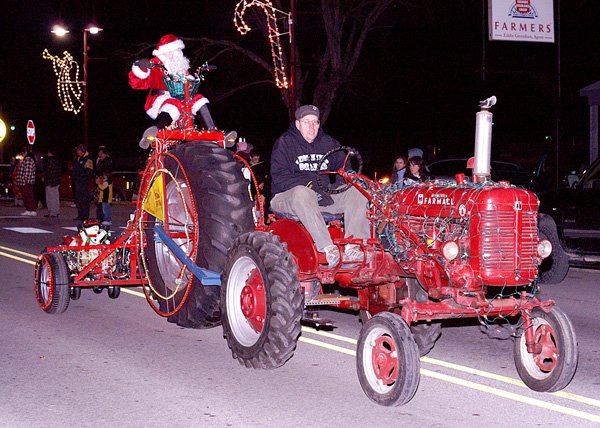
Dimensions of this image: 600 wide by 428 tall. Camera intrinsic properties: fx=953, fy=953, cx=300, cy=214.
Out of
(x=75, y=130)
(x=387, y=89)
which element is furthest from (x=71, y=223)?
(x=75, y=130)

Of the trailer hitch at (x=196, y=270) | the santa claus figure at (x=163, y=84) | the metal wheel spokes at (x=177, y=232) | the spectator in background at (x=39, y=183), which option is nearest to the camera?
the trailer hitch at (x=196, y=270)

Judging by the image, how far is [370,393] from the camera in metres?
6.69

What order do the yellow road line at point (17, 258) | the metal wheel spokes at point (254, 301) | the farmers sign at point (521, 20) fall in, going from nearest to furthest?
the metal wheel spokes at point (254, 301) < the yellow road line at point (17, 258) < the farmers sign at point (521, 20)

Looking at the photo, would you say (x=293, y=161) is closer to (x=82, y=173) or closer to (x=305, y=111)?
(x=305, y=111)

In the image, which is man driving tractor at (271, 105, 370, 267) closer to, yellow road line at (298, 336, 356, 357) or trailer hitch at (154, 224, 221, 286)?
trailer hitch at (154, 224, 221, 286)

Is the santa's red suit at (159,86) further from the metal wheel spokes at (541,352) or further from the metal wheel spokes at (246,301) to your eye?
the metal wheel spokes at (541,352)

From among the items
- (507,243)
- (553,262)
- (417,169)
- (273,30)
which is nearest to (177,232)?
(507,243)

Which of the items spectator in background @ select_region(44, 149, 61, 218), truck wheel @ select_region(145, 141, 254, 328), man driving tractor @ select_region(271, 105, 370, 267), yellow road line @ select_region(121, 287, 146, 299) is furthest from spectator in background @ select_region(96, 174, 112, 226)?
man driving tractor @ select_region(271, 105, 370, 267)

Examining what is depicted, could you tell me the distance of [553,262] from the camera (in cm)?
1367

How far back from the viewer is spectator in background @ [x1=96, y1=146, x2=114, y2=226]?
2258 cm

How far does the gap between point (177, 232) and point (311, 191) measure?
6.27 feet

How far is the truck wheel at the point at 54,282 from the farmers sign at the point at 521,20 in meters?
19.5

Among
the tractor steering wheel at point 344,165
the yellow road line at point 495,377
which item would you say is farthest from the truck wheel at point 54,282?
the tractor steering wheel at point 344,165

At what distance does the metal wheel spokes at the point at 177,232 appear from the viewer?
8.97m
